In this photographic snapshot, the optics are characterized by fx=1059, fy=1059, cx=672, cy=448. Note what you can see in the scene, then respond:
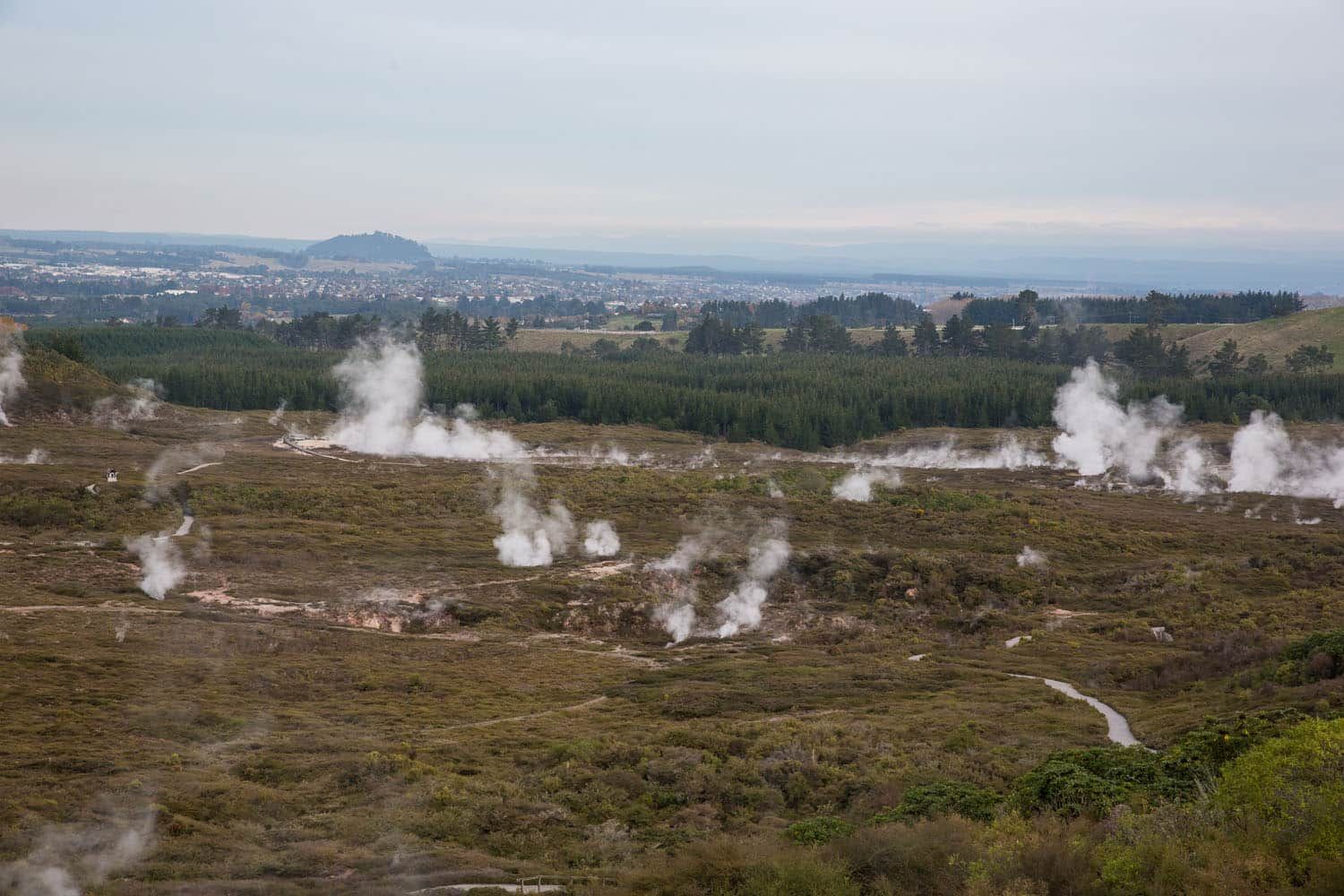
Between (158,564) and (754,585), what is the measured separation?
30.1 metres

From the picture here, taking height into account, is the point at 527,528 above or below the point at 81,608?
above

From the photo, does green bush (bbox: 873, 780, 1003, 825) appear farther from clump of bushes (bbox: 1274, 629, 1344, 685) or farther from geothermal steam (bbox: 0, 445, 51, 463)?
geothermal steam (bbox: 0, 445, 51, 463)

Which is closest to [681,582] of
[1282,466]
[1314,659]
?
[1314,659]

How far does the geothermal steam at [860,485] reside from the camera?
255ft

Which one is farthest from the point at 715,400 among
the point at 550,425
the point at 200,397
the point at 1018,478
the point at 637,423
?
the point at 200,397

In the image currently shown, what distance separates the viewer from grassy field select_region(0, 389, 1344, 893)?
25812 mm

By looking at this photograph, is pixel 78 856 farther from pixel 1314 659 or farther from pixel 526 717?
pixel 1314 659

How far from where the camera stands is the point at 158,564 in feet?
172

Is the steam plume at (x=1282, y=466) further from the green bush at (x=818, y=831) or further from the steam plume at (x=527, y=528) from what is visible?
the green bush at (x=818, y=831)

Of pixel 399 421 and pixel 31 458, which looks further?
pixel 399 421

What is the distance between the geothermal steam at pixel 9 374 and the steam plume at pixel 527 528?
165 ft

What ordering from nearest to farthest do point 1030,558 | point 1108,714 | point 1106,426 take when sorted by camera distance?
point 1108,714 < point 1030,558 < point 1106,426

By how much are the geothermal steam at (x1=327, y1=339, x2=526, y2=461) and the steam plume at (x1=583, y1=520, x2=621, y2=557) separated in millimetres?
35706

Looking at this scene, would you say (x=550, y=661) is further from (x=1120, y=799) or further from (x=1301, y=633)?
(x=1301, y=633)
